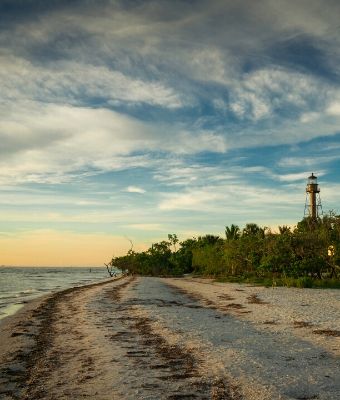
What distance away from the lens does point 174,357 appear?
9547 millimetres

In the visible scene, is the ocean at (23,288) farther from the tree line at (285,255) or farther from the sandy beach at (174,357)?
the tree line at (285,255)

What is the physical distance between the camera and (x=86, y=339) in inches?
486

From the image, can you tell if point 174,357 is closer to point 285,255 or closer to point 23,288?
point 285,255

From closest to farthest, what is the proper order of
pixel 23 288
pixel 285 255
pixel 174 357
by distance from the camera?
pixel 174 357 → pixel 285 255 → pixel 23 288

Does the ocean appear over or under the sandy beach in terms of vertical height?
under

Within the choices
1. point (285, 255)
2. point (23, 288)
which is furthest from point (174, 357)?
point (23, 288)

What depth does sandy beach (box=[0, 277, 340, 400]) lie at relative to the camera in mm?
7367

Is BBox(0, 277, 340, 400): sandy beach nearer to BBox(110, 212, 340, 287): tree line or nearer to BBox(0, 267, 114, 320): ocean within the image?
BBox(0, 267, 114, 320): ocean

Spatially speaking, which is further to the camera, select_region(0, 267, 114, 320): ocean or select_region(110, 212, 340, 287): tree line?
select_region(110, 212, 340, 287): tree line

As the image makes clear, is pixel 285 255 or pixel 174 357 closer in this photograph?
pixel 174 357

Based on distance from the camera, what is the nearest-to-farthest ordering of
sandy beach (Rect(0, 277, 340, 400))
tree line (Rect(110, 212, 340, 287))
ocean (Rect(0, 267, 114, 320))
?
sandy beach (Rect(0, 277, 340, 400)) → ocean (Rect(0, 267, 114, 320)) → tree line (Rect(110, 212, 340, 287))

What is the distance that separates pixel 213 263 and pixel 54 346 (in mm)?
53016

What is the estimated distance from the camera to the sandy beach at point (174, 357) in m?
7.37

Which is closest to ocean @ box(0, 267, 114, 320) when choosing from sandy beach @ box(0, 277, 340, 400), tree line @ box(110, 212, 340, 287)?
sandy beach @ box(0, 277, 340, 400)
